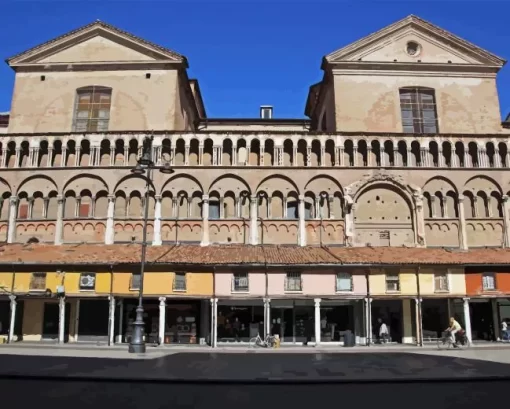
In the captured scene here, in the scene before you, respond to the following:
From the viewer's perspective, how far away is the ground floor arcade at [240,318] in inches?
1163

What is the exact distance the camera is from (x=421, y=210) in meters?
34.6

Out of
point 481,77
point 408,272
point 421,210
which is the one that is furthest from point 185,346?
point 481,77

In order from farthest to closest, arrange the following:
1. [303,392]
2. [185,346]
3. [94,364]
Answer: [185,346], [94,364], [303,392]

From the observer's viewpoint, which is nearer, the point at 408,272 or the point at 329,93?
the point at 408,272

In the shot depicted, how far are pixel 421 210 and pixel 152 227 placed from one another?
19.2m

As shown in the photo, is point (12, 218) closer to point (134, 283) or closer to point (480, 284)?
point (134, 283)

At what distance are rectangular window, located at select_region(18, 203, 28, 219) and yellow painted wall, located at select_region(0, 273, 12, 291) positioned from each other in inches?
273

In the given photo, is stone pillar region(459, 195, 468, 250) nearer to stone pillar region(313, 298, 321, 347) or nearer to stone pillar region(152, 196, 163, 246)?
stone pillar region(313, 298, 321, 347)

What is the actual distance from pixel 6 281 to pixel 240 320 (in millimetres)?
14430

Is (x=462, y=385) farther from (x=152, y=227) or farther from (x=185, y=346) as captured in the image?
(x=152, y=227)

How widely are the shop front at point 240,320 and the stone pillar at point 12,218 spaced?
1640cm

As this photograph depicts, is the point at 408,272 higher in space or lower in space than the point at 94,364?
higher

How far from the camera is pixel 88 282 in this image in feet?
96.0

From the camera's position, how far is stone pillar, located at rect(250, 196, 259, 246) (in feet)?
112
